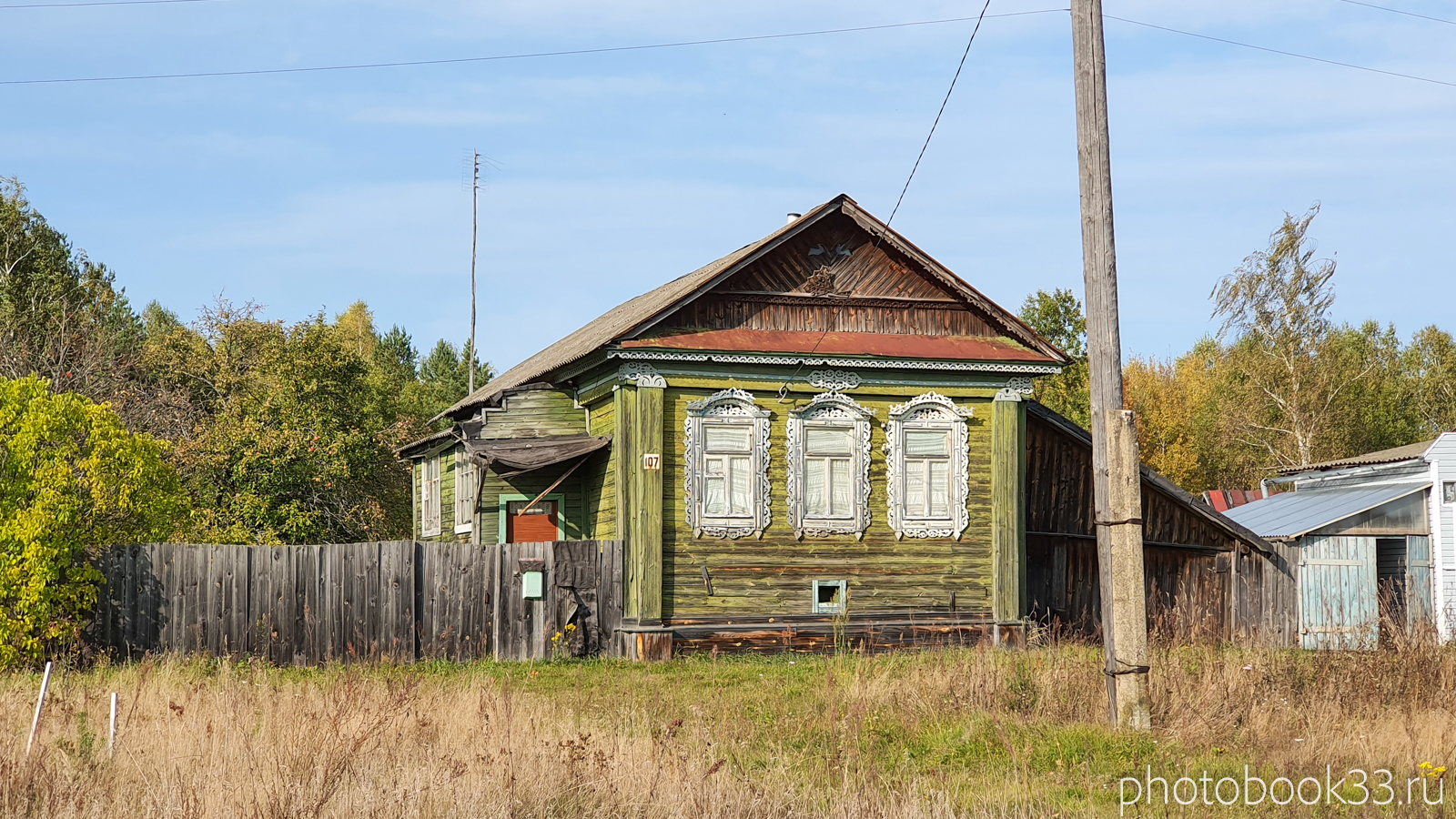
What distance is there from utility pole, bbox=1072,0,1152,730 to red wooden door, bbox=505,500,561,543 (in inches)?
489

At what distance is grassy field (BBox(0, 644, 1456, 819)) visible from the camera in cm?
782

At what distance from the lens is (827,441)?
1934cm

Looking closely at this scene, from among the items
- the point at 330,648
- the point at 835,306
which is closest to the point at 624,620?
the point at 330,648

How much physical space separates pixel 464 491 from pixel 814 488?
25.7ft

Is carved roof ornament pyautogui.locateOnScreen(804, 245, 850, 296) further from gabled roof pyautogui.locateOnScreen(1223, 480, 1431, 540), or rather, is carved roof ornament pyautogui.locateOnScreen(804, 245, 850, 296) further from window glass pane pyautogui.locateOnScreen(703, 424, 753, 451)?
gabled roof pyautogui.locateOnScreen(1223, 480, 1431, 540)

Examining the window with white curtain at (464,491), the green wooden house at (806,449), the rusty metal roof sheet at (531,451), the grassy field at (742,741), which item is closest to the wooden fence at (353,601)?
the green wooden house at (806,449)

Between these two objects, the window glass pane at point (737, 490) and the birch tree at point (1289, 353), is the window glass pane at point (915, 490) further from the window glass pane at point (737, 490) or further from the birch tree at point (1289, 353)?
the birch tree at point (1289, 353)

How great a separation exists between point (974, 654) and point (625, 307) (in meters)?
16.3

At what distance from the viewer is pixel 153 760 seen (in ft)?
28.3

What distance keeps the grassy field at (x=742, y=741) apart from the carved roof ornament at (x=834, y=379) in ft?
19.7

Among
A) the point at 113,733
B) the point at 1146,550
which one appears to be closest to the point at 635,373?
the point at 1146,550

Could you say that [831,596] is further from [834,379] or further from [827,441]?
[834,379]

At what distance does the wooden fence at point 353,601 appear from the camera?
17.0m

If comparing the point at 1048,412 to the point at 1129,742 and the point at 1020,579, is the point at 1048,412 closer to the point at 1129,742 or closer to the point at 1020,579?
the point at 1020,579
